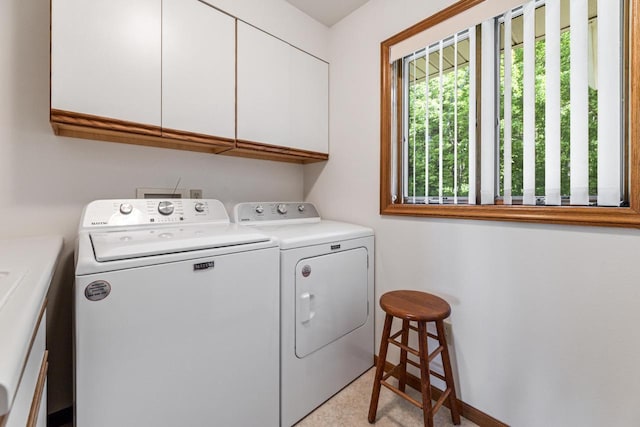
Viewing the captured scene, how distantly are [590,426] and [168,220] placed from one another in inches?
82.6

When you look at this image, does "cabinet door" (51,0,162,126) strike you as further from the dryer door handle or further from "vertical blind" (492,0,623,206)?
"vertical blind" (492,0,623,206)

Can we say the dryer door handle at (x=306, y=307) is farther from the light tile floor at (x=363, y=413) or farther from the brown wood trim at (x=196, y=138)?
the brown wood trim at (x=196, y=138)

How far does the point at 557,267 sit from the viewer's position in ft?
3.92

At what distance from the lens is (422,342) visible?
129 cm

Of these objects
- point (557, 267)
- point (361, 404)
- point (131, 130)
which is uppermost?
point (131, 130)

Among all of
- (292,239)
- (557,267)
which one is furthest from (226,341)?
(557,267)

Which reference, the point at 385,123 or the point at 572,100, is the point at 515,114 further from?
the point at 385,123

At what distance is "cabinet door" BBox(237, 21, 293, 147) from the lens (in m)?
1.70

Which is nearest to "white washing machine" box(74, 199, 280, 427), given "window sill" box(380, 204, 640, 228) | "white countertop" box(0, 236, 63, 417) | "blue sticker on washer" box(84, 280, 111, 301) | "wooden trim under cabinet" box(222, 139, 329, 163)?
"blue sticker on washer" box(84, 280, 111, 301)

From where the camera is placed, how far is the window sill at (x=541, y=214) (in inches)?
41.0

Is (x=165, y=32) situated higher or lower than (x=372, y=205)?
higher

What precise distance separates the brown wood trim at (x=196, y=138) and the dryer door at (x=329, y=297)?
0.83 meters

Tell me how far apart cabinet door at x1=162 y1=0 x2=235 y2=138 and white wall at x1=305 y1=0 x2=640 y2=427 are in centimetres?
88

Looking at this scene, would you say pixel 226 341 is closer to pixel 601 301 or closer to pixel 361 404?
pixel 361 404
